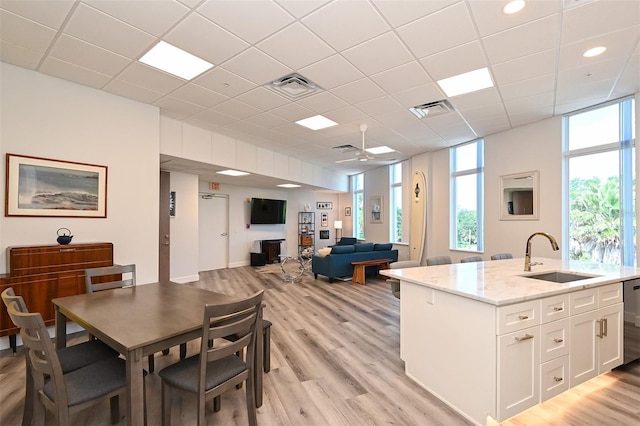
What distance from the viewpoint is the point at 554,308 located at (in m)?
2.09

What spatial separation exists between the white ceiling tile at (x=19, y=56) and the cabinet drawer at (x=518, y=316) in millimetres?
4673

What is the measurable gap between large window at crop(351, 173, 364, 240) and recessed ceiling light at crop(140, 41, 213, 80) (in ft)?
25.1

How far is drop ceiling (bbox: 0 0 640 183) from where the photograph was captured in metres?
2.30

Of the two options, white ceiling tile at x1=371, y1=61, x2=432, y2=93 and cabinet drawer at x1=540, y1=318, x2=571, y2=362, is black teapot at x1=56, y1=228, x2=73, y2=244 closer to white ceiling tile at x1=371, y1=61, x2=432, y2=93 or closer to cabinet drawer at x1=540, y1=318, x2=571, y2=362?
white ceiling tile at x1=371, y1=61, x2=432, y2=93

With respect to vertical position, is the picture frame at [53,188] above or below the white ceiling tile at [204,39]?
below

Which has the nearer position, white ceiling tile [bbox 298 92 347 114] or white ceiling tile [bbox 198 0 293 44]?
white ceiling tile [bbox 198 0 293 44]

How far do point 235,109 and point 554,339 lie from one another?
444 cm

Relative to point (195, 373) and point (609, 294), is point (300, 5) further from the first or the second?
point (609, 294)

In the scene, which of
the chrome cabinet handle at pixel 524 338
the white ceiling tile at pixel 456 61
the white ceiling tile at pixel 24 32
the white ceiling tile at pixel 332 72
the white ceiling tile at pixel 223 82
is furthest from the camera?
the white ceiling tile at pixel 223 82

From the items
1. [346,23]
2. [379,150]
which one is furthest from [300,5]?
[379,150]

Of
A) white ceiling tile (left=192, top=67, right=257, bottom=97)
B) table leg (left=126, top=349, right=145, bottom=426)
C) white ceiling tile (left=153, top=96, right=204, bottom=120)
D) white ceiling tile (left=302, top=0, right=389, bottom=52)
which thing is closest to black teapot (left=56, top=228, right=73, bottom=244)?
white ceiling tile (left=153, top=96, right=204, bottom=120)

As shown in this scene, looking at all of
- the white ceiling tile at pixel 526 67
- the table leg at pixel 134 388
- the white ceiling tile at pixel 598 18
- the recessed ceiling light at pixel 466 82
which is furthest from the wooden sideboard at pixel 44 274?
the white ceiling tile at pixel 598 18

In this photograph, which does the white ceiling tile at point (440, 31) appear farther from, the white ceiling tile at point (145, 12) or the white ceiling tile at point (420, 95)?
the white ceiling tile at point (145, 12)

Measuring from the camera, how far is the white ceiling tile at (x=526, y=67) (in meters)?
2.93
